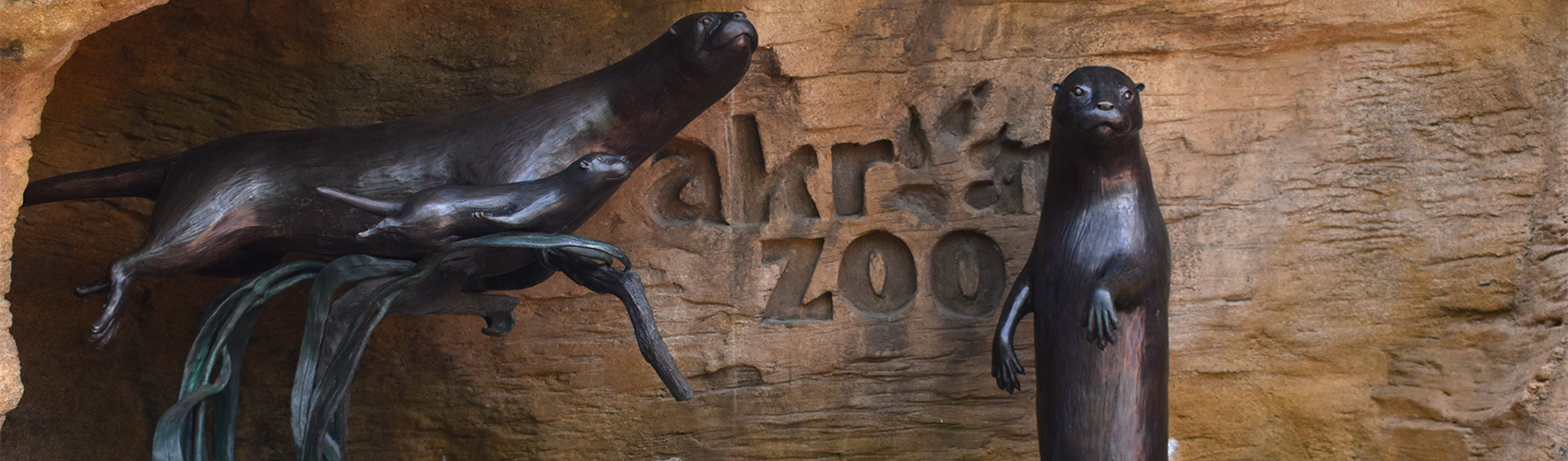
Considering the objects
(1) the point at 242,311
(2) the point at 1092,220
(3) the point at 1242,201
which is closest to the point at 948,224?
(2) the point at 1092,220

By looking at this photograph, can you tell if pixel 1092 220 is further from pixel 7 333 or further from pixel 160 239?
pixel 7 333

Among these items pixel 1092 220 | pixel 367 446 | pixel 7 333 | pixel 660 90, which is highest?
pixel 660 90

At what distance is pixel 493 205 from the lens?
6.09ft

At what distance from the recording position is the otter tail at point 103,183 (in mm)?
2074

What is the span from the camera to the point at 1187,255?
258cm

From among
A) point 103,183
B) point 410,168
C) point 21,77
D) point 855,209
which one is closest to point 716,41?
point 410,168

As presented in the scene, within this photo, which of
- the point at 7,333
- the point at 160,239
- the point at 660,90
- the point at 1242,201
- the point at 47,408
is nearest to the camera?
the point at 7,333

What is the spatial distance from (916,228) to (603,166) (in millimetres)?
954

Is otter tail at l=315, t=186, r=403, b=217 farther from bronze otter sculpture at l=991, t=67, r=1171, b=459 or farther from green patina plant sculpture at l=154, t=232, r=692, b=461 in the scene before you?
bronze otter sculpture at l=991, t=67, r=1171, b=459

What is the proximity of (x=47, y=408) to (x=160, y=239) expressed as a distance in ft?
2.65

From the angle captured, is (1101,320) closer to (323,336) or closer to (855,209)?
(855,209)

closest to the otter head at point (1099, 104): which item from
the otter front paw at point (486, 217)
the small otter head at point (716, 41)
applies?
the small otter head at point (716, 41)

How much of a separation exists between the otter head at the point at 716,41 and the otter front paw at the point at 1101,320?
83cm

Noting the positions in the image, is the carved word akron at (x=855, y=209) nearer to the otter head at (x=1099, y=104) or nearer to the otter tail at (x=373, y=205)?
the otter head at (x=1099, y=104)
